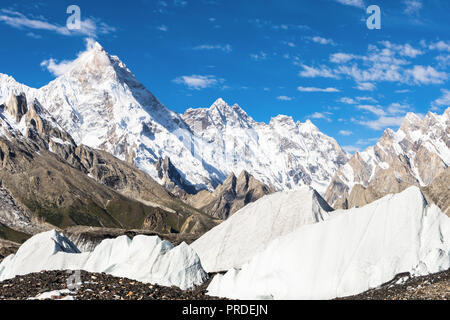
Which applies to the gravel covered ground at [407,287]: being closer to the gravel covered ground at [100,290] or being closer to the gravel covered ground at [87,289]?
the gravel covered ground at [100,290]

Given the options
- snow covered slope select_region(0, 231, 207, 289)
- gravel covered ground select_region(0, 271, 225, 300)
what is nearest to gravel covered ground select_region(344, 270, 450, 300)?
gravel covered ground select_region(0, 271, 225, 300)

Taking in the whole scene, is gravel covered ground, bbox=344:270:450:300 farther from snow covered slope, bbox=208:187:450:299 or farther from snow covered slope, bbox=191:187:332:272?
snow covered slope, bbox=191:187:332:272

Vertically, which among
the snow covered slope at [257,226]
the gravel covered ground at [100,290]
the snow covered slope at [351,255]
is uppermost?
the snow covered slope at [257,226]

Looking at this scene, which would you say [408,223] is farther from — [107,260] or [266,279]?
[107,260]

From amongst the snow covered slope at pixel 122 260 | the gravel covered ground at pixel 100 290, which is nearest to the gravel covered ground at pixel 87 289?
the gravel covered ground at pixel 100 290

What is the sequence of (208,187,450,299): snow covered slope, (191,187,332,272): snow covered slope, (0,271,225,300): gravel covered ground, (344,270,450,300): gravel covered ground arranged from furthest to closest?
(191,187,332,272): snow covered slope < (208,187,450,299): snow covered slope < (344,270,450,300): gravel covered ground < (0,271,225,300): gravel covered ground
